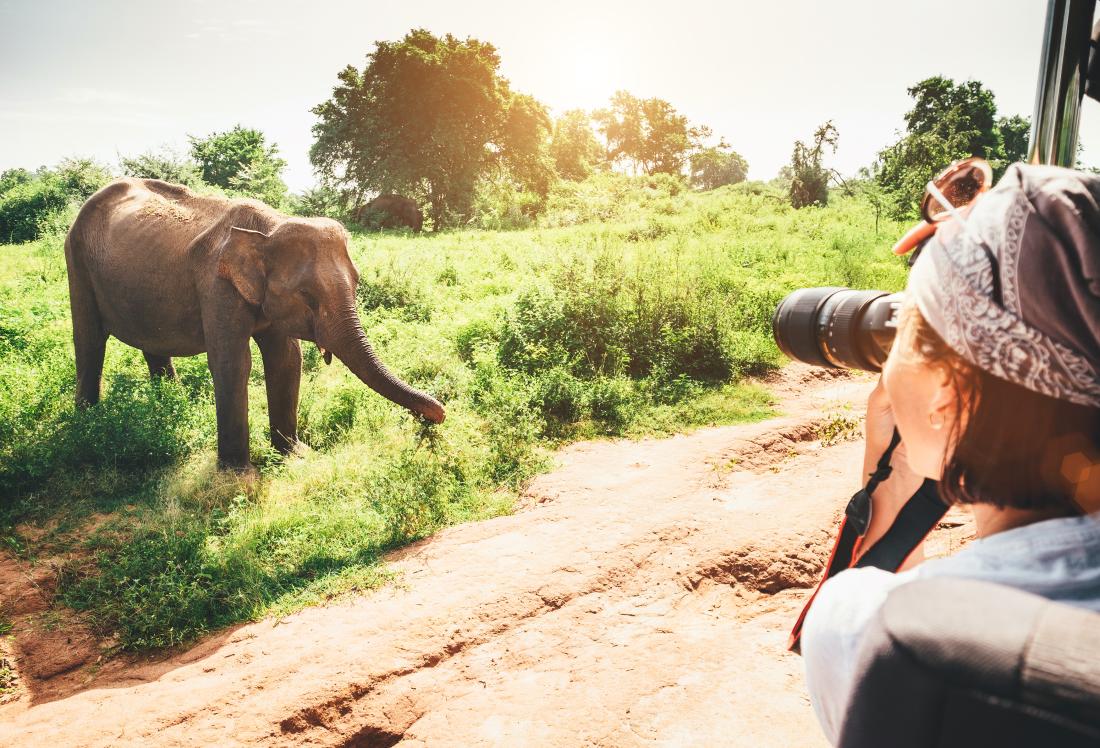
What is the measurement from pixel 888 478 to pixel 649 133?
Answer: 56.1 metres

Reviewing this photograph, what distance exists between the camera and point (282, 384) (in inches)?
252

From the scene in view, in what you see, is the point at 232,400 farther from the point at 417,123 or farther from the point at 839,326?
the point at 417,123

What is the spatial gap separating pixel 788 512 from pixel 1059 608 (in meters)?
3.92

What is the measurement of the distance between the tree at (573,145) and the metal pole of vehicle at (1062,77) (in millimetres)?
41133

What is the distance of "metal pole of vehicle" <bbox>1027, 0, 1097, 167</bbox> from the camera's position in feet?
5.68

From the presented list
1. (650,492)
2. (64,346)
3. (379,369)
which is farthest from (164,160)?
(650,492)

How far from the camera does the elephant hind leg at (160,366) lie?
25.8ft

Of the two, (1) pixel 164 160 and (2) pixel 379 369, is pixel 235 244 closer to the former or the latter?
(2) pixel 379 369

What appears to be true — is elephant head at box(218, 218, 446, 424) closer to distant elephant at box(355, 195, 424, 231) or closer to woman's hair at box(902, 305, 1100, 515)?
woman's hair at box(902, 305, 1100, 515)

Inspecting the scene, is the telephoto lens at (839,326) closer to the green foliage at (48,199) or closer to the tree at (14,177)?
the green foliage at (48,199)

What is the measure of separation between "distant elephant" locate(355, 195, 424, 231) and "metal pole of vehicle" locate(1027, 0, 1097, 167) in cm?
2613

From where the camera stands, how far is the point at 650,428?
6426 mm

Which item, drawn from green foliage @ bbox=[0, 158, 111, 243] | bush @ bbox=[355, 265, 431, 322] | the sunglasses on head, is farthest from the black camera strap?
green foliage @ bbox=[0, 158, 111, 243]

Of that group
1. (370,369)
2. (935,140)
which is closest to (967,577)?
(370,369)
